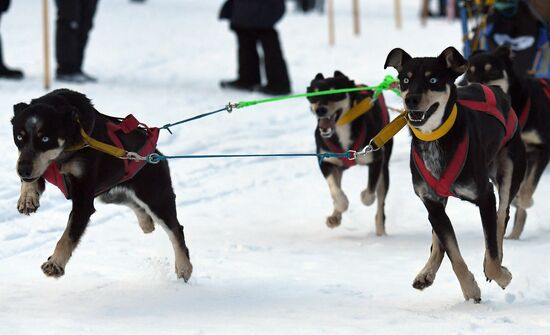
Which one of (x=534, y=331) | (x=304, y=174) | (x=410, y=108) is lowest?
(x=304, y=174)

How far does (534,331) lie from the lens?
346 cm

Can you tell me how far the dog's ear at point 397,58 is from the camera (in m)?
3.94

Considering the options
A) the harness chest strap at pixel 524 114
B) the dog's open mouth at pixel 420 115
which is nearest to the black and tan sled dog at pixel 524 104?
the harness chest strap at pixel 524 114

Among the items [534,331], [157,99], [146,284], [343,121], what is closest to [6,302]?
[146,284]

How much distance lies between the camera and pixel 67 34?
888cm

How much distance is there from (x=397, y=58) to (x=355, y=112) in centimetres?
161

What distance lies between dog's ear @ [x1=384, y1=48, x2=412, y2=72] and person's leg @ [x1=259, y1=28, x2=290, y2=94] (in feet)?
18.3

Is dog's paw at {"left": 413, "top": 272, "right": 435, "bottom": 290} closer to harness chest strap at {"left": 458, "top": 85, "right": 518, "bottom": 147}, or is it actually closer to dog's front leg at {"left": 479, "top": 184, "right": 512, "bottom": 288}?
dog's front leg at {"left": 479, "top": 184, "right": 512, "bottom": 288}

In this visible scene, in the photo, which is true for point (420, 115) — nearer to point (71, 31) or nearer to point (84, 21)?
point (71, 31)

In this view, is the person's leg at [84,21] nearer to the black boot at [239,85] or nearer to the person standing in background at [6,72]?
the person standing in background at [6,72]

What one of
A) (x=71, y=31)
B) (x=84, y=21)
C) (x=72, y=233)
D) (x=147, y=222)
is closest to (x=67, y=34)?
(x=71, y=31)

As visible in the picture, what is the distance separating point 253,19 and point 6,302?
5807 millimetres

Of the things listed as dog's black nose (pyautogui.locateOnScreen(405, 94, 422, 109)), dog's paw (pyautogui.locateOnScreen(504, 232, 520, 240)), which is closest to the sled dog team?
dog's black nose (pyautogui.locateOnScreen(405, 94, 422, 109))

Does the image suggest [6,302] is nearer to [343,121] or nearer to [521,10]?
[343,121]
